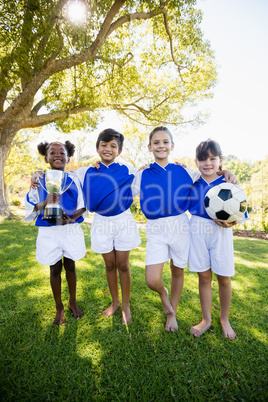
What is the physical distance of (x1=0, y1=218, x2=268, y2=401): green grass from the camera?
5.13ft

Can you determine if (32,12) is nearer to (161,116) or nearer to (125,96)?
(125,96)

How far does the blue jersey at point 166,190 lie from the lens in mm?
2186

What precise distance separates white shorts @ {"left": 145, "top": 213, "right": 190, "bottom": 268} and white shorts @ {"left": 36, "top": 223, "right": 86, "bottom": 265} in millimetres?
814

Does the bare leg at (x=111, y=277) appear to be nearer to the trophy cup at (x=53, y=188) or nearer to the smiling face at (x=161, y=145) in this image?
the trophy cup at (x=53, y=188)

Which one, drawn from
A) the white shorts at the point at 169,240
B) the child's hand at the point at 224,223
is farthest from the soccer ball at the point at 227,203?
the white shorts at the point at 169,240

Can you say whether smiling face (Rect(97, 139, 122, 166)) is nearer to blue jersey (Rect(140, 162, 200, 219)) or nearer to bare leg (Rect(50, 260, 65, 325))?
blue jersey (Rect(140, 162, 200, 219))

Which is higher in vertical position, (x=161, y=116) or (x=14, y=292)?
(x=161, y=116)

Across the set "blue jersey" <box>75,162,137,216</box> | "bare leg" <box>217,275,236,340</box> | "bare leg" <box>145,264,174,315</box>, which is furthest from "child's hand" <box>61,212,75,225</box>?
"bare leg" <box>217,275,236,340</box>

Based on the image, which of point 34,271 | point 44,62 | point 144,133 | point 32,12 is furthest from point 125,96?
point 34,271

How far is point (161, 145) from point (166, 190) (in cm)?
51

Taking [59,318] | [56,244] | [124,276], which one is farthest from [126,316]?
[56,244]

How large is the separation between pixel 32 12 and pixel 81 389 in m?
6.97

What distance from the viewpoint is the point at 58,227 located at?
222 cm

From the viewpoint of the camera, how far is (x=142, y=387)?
1.59 meters
